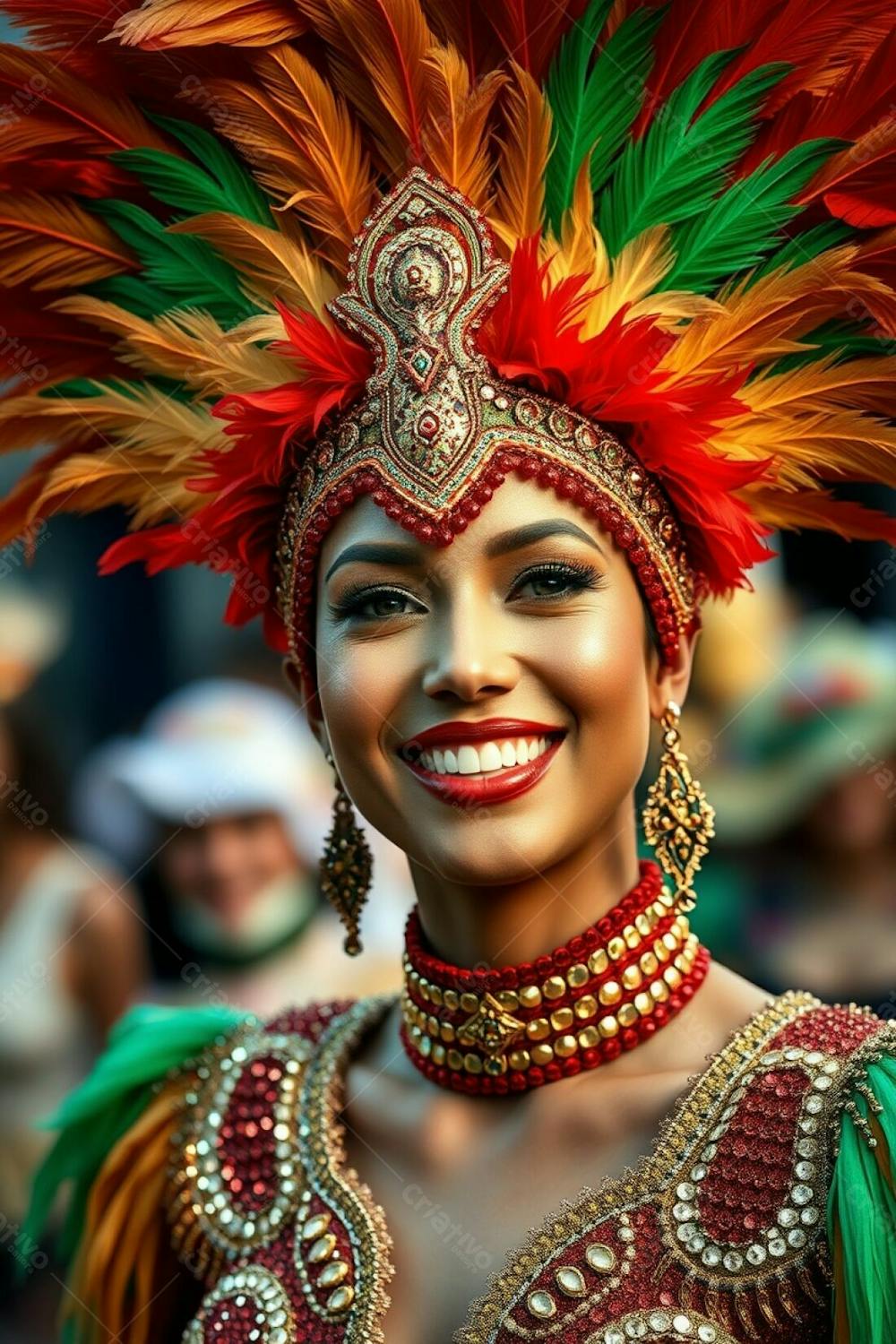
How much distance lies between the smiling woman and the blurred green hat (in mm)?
2478

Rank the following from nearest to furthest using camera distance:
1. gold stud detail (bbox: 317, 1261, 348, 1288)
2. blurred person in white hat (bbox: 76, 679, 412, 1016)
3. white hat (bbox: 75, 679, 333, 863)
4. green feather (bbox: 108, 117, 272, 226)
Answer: gold stud detail (bbox: 317, 1261, 348, 1288), green feather (bbox: 108, 117, 272, 226), blurred person in white hat (bbox: 76, 679, 412, 1016), white hat (bbox: 75, 679, 333, 863)

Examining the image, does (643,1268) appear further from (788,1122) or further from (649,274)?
(649,274)

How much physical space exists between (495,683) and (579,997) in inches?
→ 19.3

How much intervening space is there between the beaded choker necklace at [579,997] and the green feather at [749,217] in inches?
34.6

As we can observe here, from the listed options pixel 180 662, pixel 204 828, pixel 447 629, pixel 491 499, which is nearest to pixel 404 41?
pixel 491 499

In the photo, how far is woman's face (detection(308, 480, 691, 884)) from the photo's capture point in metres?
2.22

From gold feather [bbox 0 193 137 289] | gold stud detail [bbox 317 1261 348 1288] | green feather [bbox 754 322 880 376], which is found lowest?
gold stud detail [bbox 317 1261 348 1288]

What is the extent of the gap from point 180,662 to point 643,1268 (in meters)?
5.46

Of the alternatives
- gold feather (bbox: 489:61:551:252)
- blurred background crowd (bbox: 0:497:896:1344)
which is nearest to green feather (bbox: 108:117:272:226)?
gold feather (bbox: 489:61:551:252)

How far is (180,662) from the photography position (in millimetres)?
7344

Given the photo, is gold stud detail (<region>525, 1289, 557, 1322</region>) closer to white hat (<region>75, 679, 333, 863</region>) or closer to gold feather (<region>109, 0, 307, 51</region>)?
gold feather (<region>109, 0, 307, 51</region>)

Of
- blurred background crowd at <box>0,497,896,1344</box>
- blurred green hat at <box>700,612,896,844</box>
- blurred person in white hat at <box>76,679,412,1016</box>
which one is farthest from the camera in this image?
blurred person in white hat at <box>76,679,412,1016</box>

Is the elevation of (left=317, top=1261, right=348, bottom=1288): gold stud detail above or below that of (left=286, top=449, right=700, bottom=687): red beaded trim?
below

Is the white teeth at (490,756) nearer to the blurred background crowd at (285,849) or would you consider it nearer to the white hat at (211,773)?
the blurred background crowd at (285,849)
